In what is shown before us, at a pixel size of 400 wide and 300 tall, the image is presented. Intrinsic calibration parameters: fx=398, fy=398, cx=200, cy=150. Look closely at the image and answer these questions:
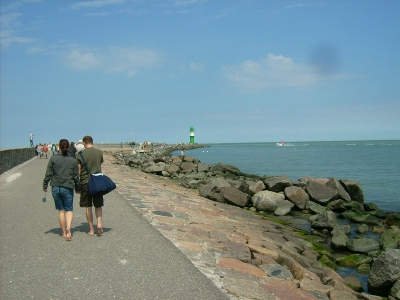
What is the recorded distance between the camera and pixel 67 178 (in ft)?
20.3

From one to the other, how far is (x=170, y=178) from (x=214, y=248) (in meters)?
18.0

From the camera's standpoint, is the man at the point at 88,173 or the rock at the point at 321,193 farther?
the rock at the point at 321,193

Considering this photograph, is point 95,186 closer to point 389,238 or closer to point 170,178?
point 389,238

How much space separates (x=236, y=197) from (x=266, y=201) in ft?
3.71

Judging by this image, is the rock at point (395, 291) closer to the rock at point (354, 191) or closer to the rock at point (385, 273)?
the rock at point (385, 273)

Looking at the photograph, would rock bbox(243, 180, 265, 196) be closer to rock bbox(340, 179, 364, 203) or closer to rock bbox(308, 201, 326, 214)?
rock bbox(308, 201, 326, 214)

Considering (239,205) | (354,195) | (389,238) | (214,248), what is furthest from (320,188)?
(214,248)

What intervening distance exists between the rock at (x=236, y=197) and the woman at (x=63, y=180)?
9379mm

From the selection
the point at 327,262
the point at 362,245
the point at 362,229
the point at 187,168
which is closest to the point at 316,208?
the point at 362,229

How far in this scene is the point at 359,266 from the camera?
8.66 m

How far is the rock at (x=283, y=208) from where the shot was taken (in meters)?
14.4

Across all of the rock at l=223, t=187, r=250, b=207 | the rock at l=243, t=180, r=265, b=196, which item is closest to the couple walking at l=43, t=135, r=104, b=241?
the rock at l=223, t=187, r=250, b=207

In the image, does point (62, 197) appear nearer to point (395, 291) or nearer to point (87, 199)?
point (87, 199)

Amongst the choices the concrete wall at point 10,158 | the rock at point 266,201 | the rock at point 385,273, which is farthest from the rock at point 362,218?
the concrete wall at point 10,158
